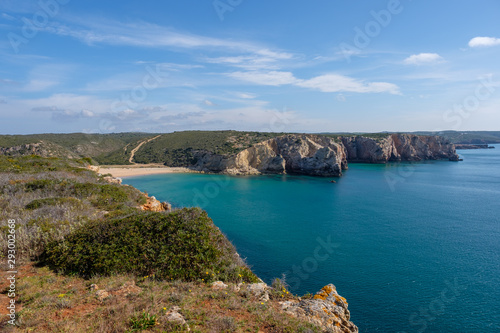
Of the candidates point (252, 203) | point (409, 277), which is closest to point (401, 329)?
point (409, 277)

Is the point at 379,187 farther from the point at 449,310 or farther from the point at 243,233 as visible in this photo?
the point at 449,310

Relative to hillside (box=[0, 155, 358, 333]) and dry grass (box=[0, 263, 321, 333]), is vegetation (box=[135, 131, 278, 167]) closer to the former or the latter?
hillside (box=[0, 155, 358, 333])

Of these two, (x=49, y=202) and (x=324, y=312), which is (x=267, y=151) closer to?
(x=49, y=202)

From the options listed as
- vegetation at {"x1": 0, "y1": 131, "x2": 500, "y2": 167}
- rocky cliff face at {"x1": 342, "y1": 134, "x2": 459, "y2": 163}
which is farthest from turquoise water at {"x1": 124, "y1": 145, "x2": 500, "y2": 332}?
rocky cliff face at {"x1": 342, "y1": 134, "x2": 459, "y2": 163}

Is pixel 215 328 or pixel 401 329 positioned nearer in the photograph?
pixel 215 328

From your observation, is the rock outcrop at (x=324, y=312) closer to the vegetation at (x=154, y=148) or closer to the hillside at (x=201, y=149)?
the hillside at (x=201, y=149)

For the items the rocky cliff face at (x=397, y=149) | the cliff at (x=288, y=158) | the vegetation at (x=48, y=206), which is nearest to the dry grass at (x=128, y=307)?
the vegetation at (x=48, y=206)
